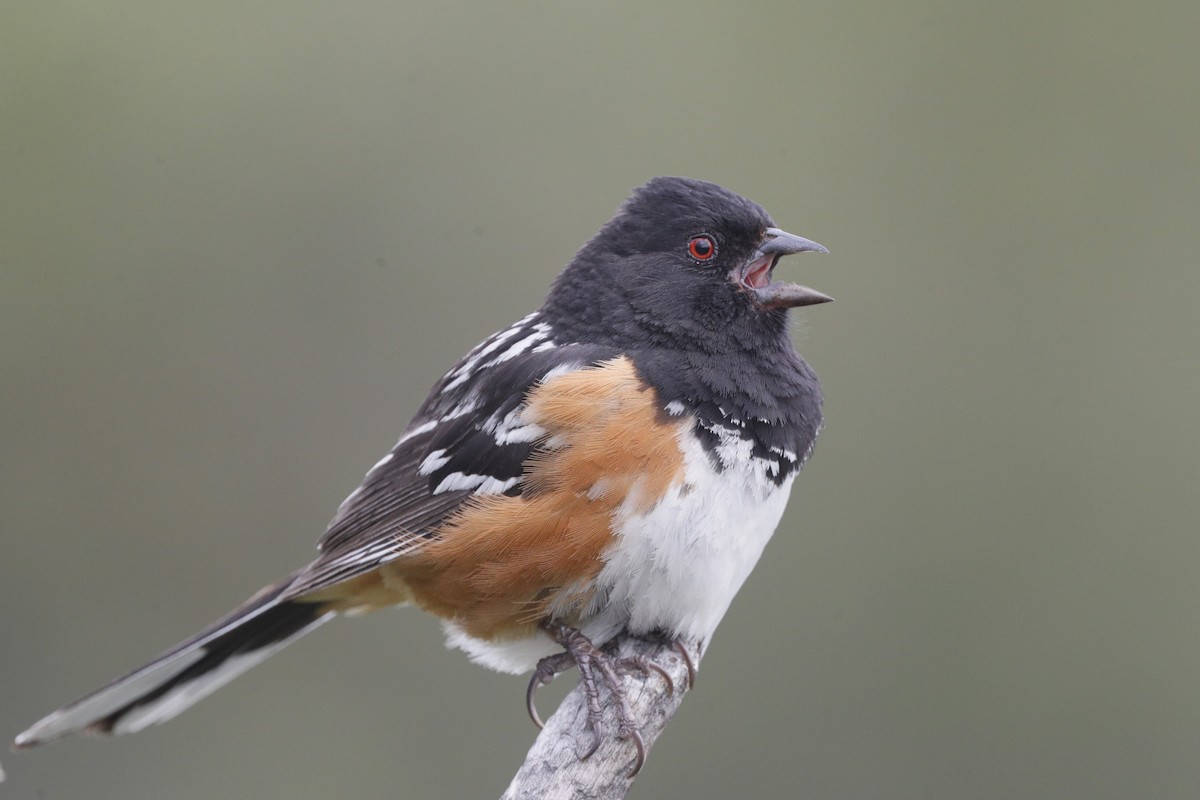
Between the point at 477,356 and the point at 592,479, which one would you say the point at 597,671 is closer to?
the point at 592,479

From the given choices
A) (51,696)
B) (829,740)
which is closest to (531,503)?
(829,740)

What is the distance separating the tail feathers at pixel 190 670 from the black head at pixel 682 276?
0.90 metres

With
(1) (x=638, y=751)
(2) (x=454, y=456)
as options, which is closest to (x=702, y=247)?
(2) (x=454, y=456)

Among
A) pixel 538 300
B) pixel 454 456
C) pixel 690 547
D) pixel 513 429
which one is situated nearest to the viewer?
pixel 690 547

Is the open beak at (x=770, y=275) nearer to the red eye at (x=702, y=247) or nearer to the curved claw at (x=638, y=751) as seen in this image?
the red eye at (x=702, y=247)

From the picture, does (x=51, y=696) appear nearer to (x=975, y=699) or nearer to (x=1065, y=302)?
(x=975, y=699)

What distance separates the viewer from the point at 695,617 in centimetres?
259

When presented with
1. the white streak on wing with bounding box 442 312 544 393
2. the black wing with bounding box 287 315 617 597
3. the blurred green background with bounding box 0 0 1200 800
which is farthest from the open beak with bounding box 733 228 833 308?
the blurred green background with bounding box 0 0 1200 800

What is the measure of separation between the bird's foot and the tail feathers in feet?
2.02

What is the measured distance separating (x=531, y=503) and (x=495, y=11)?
3391 mm

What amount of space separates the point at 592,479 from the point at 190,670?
1.10 m

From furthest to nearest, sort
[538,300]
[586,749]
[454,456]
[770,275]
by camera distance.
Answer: [538,300] < [770,275] < [454,456] < [586,749]

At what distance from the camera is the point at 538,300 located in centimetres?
479

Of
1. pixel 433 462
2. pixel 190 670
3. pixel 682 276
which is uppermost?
pixel 682 276
